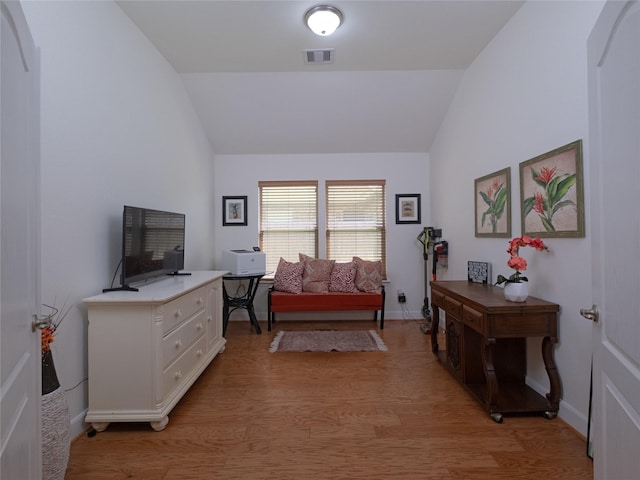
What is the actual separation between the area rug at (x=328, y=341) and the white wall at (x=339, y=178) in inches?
43.3

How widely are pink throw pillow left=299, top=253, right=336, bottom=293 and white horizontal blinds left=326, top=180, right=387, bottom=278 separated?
0.89 ft

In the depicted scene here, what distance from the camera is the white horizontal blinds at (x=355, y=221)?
461 cm

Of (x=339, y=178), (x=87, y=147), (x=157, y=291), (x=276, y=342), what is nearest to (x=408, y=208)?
(x=339, y=178)

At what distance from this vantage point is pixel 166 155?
3041 mm

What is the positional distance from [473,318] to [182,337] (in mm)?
2107

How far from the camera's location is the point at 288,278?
420 centimetres

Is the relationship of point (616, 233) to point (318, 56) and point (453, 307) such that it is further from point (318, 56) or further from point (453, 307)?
point (318, 56)

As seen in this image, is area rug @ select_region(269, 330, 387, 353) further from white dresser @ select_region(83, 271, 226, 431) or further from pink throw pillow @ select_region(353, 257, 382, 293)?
white dresser @ select_region(83, 271, 226, 431)

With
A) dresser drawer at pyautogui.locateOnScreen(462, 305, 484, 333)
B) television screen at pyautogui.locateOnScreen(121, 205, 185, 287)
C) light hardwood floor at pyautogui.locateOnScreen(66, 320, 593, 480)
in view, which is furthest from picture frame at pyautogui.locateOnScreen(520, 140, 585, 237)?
television screen at pyautogui.locateOnScreen(121, 205, 185, 287)

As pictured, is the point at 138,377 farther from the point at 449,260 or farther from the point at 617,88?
the point at 449,260

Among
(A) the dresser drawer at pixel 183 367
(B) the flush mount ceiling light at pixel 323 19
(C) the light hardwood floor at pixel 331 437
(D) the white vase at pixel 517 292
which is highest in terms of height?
(B) the flush mount ceiling light at pixel 323 19

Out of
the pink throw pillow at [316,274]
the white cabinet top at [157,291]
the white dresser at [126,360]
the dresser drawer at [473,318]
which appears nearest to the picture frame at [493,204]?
the dresser drawer at [473,318]

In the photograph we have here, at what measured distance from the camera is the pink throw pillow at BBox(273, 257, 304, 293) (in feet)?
13.6

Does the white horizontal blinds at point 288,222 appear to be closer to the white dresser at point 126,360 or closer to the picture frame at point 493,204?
the picture frame at point 493,204
